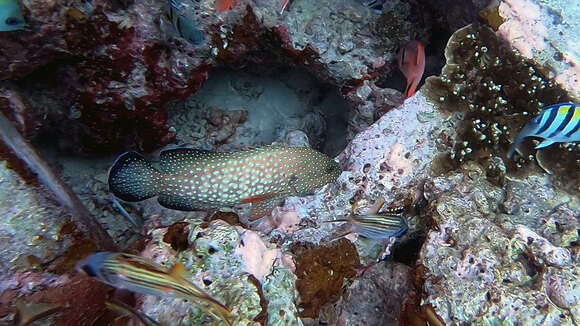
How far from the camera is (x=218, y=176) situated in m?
3.88

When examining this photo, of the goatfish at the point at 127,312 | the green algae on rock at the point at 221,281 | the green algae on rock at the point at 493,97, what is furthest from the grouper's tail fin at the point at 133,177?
the green algae on rock at the point at 493,97

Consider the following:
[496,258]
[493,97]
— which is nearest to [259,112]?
[493,97]

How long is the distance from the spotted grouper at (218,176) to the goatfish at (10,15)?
149cm

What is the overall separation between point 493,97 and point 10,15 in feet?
16.8

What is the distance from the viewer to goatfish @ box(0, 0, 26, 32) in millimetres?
3367

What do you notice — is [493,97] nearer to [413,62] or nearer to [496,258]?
[413,62]

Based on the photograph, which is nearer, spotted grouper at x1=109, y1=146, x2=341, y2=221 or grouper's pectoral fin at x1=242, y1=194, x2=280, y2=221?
spotted grouper at x1=109, y1=146, x2=341, y2=221

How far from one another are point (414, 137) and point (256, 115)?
10.1ft

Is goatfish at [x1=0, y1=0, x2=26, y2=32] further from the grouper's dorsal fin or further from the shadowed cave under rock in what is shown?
the shadowed cave under rock

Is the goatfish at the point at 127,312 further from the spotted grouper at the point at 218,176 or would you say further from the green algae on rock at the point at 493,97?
the green algae on rock at the point at 493,97

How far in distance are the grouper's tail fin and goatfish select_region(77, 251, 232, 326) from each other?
1529mm

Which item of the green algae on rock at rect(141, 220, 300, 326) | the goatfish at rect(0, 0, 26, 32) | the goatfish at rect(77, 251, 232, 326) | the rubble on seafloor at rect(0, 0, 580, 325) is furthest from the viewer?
the goatfish at rect(0, 0, 26, 32)

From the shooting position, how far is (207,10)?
16.5 feet

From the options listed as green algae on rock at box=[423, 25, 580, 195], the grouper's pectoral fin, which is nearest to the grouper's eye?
the grouper's pectoral fin
